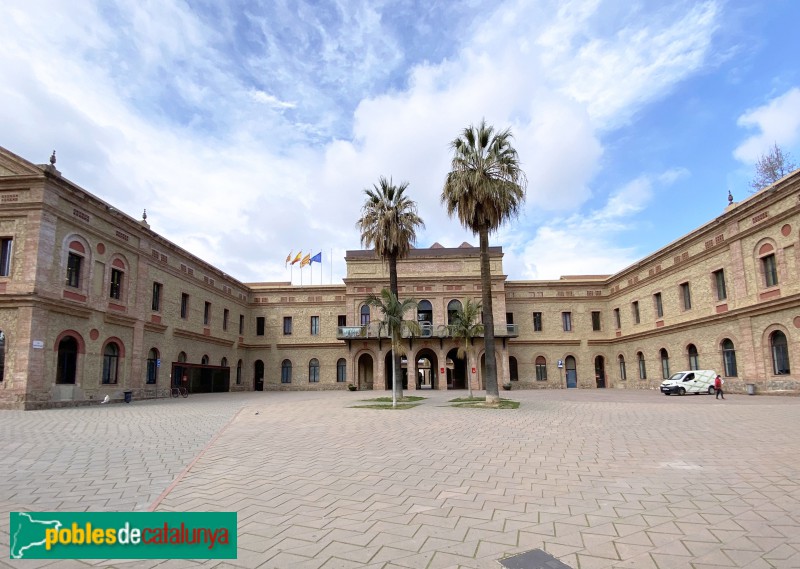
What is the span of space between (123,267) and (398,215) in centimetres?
1477

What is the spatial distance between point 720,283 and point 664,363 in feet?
25.3

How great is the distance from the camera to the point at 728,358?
2578 centimetres

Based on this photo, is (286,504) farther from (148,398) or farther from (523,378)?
(523,378)

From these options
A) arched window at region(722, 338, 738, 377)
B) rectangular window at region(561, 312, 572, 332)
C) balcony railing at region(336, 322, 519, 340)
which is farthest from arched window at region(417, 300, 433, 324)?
arched window at region(722, 338, 738, 377)

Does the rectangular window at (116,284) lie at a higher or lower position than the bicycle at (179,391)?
higher

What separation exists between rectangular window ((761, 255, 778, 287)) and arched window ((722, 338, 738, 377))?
13.8 feet

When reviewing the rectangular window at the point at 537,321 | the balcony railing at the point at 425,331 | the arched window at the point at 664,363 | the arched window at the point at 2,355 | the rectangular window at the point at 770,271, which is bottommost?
the arched window at the point at 664,363

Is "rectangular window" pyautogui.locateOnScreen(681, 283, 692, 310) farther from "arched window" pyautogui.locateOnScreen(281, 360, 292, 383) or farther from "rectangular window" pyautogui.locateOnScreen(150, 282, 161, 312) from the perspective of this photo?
"rectangular window" pyautogui.locateOnScreen(150, 282, 161, 312)

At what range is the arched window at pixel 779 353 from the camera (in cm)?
2191

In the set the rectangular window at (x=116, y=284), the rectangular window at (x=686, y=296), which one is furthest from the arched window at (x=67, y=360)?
the rectangular window at (x=686, y=296)

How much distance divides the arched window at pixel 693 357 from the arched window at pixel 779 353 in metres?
5.58

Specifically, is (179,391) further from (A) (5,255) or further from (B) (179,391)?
(A) (5,255)

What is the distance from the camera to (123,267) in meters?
24.4

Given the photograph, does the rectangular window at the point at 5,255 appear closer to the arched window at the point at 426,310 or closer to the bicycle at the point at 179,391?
the bicycle at the point at 179,391
